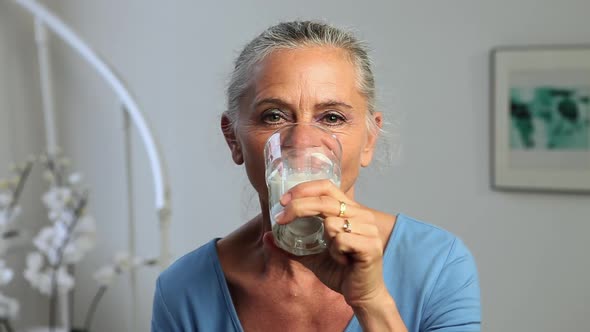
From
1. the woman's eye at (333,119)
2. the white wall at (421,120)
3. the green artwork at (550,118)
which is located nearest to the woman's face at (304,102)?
the woman's eye at (333,119)

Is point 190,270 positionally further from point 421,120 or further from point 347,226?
point 421,120

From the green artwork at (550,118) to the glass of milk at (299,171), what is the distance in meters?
2.14

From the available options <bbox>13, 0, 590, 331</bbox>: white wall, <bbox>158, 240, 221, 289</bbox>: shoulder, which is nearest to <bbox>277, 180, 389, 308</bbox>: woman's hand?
<bbox>158, 240, 221, 289</bbox>: shoulder

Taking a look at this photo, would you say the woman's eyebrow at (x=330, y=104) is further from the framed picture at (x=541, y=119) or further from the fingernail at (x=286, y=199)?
the framed picture at (x=541, y=119)

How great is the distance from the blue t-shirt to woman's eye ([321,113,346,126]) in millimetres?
272

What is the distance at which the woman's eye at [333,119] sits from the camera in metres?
1.16

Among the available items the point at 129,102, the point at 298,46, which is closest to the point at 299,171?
the point at 298,46

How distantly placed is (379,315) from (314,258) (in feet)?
0.41

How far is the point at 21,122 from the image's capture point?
11.4 feet

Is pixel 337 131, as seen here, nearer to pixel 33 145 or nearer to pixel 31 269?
pixel 31 269

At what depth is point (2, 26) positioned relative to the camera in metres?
3.39

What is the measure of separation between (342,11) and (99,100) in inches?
51.1

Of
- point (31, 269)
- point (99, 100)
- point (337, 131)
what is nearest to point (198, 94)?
point (99, 100)

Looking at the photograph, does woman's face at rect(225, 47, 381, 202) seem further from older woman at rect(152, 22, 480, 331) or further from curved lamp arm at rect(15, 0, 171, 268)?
curved lamp arm at rect(15, 0, 171, 268)
